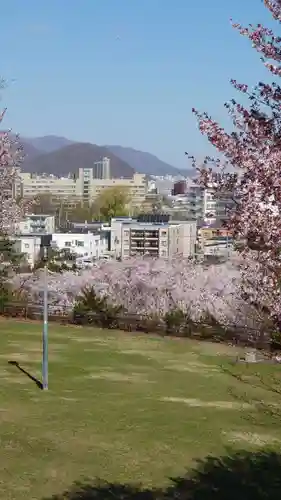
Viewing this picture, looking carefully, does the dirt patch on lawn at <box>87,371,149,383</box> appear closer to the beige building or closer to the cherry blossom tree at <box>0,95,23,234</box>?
the cherry blossom tree at <box>0,95,23,234</box>

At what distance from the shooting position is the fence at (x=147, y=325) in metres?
20.2

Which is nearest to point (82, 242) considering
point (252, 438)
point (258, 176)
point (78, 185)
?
point (252, 438)

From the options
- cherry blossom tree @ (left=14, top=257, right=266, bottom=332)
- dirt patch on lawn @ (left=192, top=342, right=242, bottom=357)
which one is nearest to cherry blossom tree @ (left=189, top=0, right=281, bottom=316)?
dirt patch on lawn @ (left=192, top=342, right=242, bottom=357)

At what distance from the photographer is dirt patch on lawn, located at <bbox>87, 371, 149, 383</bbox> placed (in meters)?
15.1

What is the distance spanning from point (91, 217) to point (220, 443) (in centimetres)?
8957

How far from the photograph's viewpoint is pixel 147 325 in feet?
72.0

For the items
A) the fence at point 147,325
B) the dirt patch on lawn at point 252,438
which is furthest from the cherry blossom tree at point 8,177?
the dirt patch on lawn at point 252,438

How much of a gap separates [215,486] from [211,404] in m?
4.28

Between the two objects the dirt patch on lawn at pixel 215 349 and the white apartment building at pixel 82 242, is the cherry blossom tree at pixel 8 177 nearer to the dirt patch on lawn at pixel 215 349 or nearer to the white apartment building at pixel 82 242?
the dirt patch on lawn at pixel 215 349

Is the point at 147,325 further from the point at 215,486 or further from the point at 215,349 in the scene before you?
the point at 215,486

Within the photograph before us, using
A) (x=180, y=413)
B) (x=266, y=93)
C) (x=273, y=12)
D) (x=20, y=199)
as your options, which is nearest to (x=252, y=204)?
(x=266, y=93)

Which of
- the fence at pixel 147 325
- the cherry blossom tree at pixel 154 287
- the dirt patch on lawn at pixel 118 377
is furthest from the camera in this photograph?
the cherry blossom tree at pixel 154 287

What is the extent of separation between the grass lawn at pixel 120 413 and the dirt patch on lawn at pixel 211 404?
0.02m

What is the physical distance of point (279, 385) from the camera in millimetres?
15141
